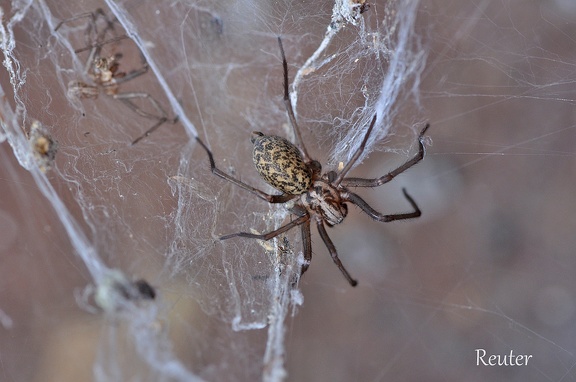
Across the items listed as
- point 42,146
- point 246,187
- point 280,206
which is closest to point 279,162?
point 246,187

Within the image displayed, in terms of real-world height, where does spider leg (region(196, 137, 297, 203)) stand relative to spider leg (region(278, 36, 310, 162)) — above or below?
below

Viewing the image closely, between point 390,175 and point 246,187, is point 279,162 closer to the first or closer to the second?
point 246,187

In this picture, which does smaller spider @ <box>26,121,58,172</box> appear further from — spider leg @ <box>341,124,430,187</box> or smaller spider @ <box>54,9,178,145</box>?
spider leg @ <box>341,124,430,187</box>

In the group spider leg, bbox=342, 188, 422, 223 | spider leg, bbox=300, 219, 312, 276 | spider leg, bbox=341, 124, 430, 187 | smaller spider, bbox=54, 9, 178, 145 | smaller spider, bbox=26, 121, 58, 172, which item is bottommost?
spider leg, bbox=300, 219, 312, 276

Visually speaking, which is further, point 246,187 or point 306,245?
point 306,245

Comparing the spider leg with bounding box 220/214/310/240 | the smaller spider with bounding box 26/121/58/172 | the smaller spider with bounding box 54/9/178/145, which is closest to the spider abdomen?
the spider leg with bounding box 220/214/310/240

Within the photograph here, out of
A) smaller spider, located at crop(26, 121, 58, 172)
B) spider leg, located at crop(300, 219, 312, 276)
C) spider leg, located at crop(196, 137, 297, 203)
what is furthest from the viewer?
spider leg, located at crop(300, 219, 312, 276)
